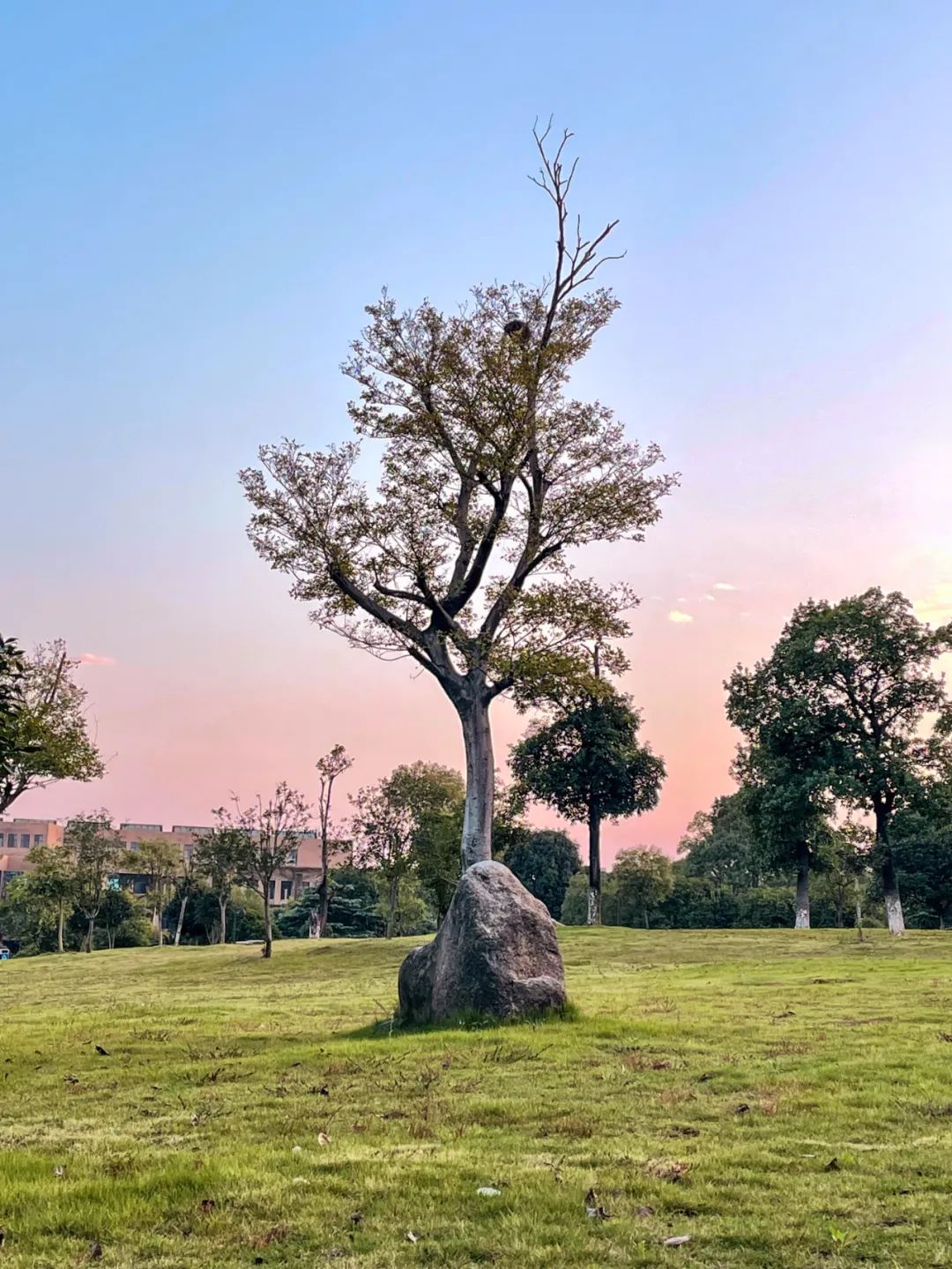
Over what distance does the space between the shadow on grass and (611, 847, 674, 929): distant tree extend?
190 feet

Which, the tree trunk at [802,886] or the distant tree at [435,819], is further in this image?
the distant tree at [435,819]

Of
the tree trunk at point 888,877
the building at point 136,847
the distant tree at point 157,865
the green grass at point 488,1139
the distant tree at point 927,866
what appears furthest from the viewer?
the building at point 136,847

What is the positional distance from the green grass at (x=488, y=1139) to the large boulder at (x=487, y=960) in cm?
63

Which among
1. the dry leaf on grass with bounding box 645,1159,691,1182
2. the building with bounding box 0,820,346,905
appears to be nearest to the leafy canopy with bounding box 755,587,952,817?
the dry leaf on grass with bounding box 645,1159,691,1182

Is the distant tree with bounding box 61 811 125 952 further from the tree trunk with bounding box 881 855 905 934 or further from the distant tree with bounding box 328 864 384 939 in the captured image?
the tree trunk with bounding box 881 855 905 934

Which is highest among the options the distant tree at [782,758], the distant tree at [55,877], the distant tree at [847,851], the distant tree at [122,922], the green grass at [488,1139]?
the distant tree at [782,758]

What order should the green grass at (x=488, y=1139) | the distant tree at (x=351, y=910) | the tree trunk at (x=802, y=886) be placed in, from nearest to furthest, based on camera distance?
1. the green grass at (x=488, y=1139)
2. the tree trunk at (x=802, y=886)
3. the distant tree at (x=351, y=910)

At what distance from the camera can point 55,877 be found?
2446 inches

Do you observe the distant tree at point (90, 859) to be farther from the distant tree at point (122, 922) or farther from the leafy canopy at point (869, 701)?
the leafy canopy at point (869, 701)

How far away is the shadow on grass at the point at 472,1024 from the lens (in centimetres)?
→ 1327

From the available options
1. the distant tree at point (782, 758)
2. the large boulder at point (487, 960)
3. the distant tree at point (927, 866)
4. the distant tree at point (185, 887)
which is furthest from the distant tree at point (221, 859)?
the distant tree at point (927, 866)

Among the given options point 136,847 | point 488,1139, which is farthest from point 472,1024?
point 136,847

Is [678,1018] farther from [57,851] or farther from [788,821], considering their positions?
[57,851]

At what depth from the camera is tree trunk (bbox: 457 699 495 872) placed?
20.3 m
